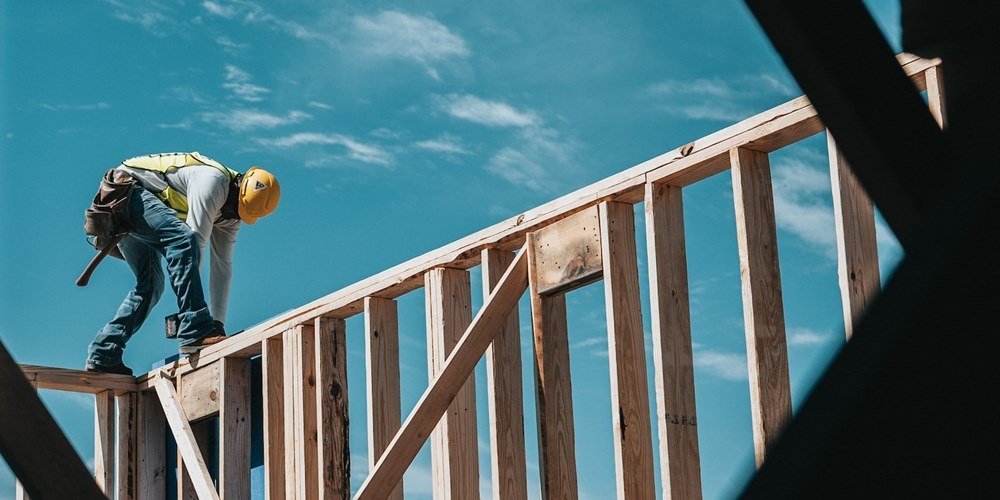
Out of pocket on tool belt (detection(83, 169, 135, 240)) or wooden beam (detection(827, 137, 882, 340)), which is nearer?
wooden beam (detection(827, 137, 882, 340))

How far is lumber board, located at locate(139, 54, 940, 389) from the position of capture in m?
4.98

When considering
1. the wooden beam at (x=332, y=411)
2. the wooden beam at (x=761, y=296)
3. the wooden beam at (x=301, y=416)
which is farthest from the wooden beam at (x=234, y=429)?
the wooden beam at (x=761, y=296)

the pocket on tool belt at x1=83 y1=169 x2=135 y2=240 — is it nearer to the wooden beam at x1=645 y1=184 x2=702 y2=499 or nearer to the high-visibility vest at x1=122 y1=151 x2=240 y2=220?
the high-visibility vest at x1=122 y1=151 x2=240 y2=220

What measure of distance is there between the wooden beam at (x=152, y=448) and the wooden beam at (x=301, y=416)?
1854 millimetres

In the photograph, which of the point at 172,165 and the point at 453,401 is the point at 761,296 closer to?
the point at 453,401

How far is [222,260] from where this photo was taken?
30.7ft

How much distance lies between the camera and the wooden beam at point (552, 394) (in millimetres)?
5773

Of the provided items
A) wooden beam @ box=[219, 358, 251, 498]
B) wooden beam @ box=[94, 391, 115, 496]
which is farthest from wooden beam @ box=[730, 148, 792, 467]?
wooden beam @ box=[94, 391, 115, 496]

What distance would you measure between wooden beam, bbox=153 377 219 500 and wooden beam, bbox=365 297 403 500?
4.78ft

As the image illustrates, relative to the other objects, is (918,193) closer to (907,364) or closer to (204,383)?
(907,364)

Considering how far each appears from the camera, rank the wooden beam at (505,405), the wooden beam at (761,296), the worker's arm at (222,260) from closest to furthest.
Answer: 1. the wooden beam at (761,296)
2. the wooden beam at (505,405)
3. the worker's arm at (222,260)

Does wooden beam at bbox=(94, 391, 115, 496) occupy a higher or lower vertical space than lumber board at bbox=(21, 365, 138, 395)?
lower

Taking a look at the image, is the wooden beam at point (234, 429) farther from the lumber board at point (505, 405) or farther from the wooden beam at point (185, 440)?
the lumber board at point (505, 405)

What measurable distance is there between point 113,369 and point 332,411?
8.29 feet
